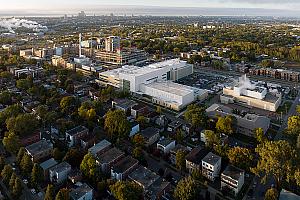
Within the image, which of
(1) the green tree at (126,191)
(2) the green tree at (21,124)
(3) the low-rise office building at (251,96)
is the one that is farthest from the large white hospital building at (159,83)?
(1) the green tree at (126,191)

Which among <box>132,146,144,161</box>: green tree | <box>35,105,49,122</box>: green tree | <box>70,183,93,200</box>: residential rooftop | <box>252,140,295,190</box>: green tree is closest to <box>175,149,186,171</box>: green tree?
<box>132,146,144,161</box>: green tree

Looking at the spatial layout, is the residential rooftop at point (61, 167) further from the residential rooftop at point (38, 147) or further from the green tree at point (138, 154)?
the green tree at point (138, 154)

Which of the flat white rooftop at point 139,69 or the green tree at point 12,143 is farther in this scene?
the flat white rooftop at point 139,69

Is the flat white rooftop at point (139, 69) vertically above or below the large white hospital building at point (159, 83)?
above

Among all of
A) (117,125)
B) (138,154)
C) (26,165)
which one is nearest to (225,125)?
(138,154)

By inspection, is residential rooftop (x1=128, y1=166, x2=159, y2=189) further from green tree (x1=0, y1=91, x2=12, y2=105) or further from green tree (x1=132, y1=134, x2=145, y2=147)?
green tree (x1=0, y1=91, x2=12, y2=105)
